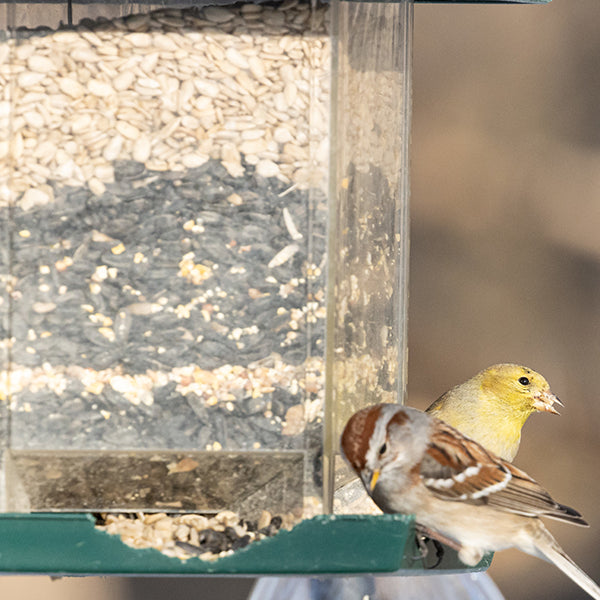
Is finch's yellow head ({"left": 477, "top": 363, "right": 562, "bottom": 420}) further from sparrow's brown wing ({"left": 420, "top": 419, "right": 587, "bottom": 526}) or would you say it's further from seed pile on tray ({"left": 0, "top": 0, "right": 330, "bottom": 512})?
seed pile on tray ({"left": 0, "top": 0, "right": 330, "bottom": 512})

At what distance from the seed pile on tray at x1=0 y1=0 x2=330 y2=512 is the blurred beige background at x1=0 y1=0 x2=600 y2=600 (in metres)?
1.59

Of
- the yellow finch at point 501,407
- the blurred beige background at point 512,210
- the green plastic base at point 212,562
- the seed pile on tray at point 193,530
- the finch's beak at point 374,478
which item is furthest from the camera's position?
the blurred beige background at point 512,210

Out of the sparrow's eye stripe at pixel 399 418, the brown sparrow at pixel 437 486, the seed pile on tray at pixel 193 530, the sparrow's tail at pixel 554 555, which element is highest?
the sparrow's eye stripe at pixel 399 418

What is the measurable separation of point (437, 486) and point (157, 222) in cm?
62

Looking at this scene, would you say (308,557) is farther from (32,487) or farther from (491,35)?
(491,35)

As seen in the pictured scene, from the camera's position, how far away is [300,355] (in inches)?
73.0

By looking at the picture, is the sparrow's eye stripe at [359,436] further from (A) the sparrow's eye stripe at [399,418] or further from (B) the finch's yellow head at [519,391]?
(B) the finch's yellow head at [519,391]

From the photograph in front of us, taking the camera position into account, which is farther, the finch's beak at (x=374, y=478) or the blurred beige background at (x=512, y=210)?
the blurred beige background at (x=512, y=210)

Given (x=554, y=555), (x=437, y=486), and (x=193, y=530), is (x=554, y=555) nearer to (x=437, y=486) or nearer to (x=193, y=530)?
(x=437, y=486)

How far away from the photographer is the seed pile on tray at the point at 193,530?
5.66ft

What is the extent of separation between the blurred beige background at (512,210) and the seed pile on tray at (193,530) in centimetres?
165

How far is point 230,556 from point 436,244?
1915 mm

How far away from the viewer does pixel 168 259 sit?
6.00ft

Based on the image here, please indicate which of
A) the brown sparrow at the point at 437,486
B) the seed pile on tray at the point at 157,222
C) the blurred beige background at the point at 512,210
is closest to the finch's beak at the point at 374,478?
the brown sparrow at the point at 437,486
